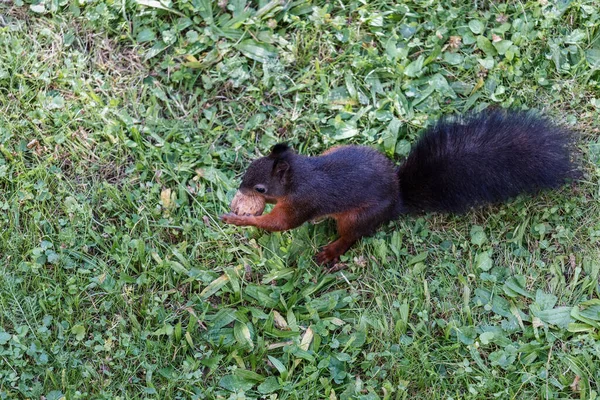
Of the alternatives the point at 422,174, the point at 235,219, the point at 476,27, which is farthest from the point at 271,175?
the point at 476,27

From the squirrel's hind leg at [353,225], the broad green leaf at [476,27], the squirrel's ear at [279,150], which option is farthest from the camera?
the broad green leaf at [476,27]

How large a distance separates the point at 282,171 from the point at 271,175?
0.06 meters

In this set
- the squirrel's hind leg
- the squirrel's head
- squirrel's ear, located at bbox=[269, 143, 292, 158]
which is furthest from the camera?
the squirrel's hind leg

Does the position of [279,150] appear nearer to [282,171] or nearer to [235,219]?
[282,171]

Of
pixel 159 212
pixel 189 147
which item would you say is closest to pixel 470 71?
pixel 189 147

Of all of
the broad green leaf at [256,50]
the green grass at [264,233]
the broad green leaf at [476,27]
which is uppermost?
the broad green leaf at [476,27]

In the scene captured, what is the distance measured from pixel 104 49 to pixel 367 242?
198 centimetres

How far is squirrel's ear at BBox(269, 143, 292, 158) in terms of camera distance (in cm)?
367

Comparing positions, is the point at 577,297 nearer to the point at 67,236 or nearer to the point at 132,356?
the point at 132,356

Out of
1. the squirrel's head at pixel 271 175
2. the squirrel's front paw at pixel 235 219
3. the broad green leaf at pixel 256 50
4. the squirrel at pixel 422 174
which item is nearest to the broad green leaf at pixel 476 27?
the squirrel at pixel 422 174

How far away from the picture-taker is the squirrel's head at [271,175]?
12.4ft

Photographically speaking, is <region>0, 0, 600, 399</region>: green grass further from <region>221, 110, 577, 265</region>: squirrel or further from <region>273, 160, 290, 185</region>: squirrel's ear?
<region>273, 160, 290, 185</region>: squirrel's ear

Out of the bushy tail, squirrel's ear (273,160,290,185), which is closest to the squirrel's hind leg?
the bushy tail

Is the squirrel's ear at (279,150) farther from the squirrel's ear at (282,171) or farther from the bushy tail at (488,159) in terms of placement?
the bushy tail at (488,159)
